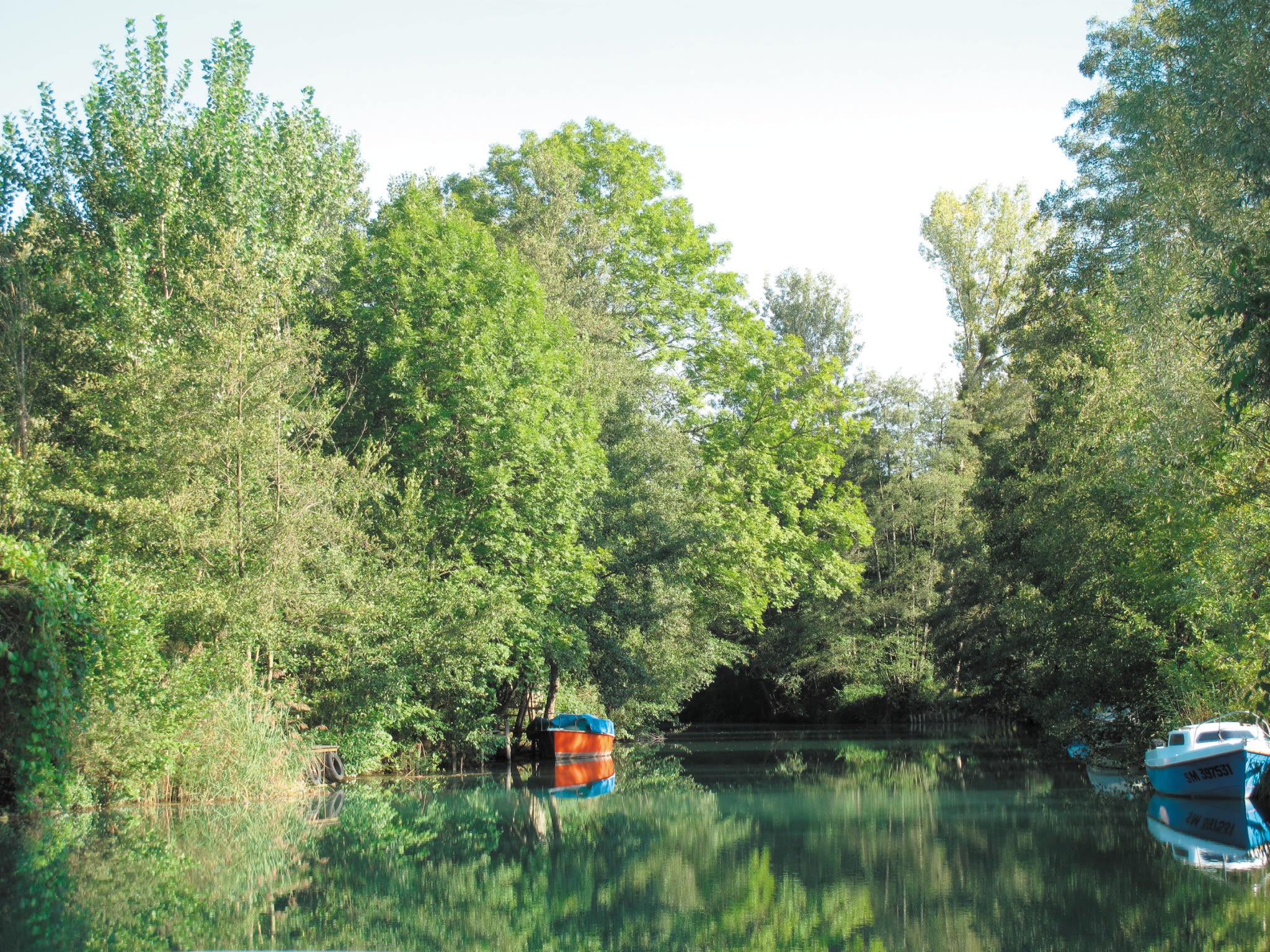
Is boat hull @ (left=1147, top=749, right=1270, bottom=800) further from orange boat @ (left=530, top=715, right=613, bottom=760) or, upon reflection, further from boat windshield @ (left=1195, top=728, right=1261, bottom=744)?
orange boat @ (left=530, top=715, right=613, bottom=760)

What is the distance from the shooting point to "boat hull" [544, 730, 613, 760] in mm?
30859

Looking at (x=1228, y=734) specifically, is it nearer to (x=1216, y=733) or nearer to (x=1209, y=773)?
(x=1216, y=733)

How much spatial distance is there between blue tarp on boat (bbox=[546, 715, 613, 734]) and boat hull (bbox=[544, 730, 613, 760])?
0.39ft

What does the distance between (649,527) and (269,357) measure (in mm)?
13491

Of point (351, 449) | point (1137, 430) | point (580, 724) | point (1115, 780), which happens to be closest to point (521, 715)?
point (580, 724)

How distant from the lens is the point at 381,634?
80.9ft

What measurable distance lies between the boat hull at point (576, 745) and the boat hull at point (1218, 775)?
1503 centimetres

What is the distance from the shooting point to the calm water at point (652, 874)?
9.63 m

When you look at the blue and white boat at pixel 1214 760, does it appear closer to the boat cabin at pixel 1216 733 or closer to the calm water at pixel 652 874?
the boat cabin at pixel 1216 733

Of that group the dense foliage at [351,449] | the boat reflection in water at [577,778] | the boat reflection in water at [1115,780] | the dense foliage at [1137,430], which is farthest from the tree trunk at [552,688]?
the boat reflection in water at [1115,780]

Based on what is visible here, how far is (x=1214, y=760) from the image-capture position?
63.8 ft

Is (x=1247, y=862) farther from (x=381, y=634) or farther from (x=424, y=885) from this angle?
(x=381, y=634)

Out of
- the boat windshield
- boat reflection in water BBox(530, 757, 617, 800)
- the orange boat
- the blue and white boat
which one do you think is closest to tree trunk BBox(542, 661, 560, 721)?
the orange boat

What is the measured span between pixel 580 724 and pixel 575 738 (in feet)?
1.79
